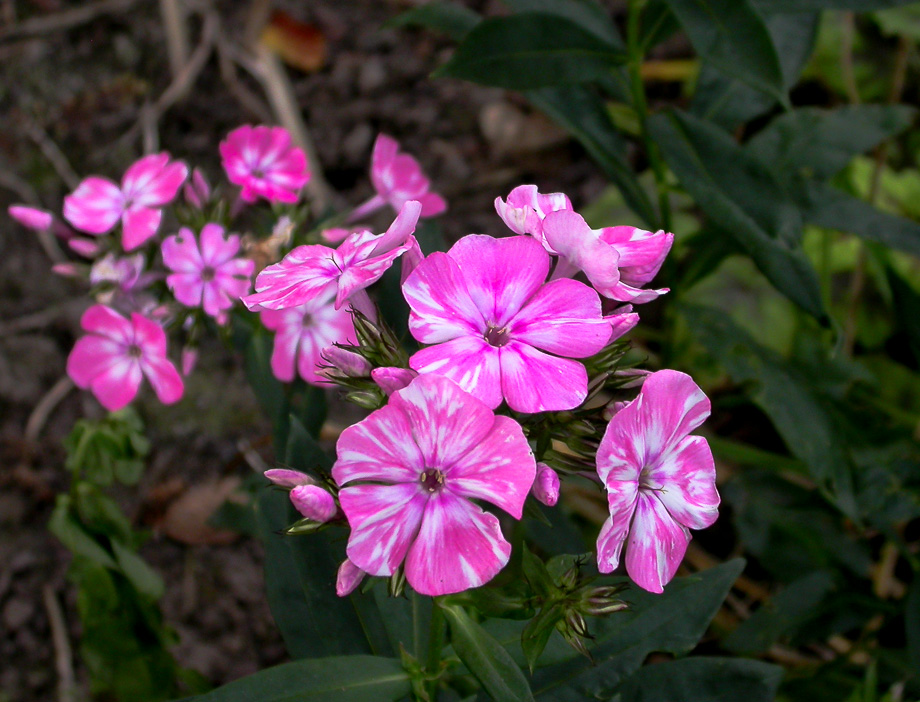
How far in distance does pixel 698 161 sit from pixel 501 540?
1.08 metres

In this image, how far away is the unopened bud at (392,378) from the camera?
0.88m

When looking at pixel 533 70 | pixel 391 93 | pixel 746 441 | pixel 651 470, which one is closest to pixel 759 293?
pixel 746 441

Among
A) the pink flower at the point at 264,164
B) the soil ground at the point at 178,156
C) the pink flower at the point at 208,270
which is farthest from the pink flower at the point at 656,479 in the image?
the soil ground at the point at 178,156

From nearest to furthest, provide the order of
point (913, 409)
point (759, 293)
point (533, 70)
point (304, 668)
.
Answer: point (304, 668) < point (533, 70) < point (913, 409) < point (759, 293)

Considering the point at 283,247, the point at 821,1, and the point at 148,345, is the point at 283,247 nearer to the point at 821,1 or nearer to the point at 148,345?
the point at 148,345

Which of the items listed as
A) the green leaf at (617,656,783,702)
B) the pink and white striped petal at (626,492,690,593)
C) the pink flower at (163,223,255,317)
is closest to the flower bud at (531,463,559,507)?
the pink and white striped petal at (626,492,690,593)

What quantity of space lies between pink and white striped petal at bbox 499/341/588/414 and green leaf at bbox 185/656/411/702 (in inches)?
19.5

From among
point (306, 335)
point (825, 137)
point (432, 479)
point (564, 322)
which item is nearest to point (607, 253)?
point (564, 322)

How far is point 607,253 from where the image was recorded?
0.90m

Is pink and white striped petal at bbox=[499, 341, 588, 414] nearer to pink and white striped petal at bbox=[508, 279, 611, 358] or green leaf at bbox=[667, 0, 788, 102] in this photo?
pink and white striped petal at bbox=[508, 279, 611, 358]

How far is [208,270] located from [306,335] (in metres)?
0.21

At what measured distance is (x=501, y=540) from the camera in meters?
0.85

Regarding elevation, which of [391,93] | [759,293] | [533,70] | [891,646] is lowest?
[891,646]

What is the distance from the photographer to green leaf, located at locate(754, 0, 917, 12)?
1508mm
